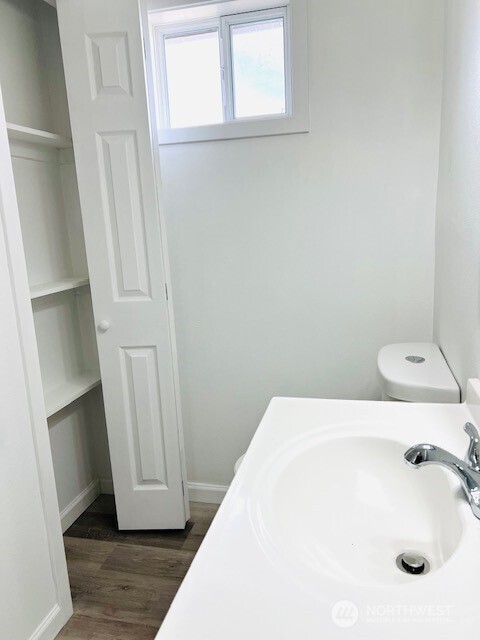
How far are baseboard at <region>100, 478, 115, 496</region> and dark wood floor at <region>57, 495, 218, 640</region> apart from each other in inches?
3.9

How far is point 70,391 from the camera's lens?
212 cm

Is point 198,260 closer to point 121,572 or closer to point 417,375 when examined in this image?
point 417,375

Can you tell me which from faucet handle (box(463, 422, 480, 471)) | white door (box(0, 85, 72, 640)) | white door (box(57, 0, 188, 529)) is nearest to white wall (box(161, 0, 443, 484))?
white door (box(57, 0, 188, 529))

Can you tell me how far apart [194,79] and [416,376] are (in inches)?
63.7

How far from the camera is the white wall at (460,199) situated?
119 centimetres

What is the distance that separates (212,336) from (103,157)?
910 millimetres

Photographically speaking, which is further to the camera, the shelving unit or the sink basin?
the shelving unit

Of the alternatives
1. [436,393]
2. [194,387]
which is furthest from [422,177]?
[194,387]

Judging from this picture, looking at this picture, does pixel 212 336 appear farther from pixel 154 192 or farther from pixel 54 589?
pixel 54 589
